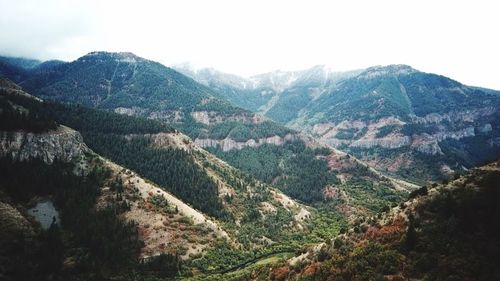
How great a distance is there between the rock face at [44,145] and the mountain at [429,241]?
400 feet

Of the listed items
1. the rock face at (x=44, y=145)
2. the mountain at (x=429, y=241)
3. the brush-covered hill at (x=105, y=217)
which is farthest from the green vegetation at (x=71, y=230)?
the mountain at (x=429, y=241)

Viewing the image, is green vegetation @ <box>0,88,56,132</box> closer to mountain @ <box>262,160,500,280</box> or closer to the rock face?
the rock face

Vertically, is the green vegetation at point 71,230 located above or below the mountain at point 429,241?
below

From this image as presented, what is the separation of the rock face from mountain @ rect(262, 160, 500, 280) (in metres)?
122

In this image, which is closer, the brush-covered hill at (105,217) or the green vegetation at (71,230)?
the green vegetation at (71,230)

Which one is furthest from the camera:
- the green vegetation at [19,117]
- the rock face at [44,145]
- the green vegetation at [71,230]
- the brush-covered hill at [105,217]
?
the green vegetation at [19,117]

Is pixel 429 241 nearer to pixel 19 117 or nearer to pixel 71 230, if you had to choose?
pixel 71 230

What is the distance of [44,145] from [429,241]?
150663 mm

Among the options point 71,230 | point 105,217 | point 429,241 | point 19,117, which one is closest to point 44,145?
point 19,117

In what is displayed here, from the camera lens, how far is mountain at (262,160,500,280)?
196ft

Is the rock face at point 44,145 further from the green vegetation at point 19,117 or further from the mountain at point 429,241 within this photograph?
the mountain at point 429,241

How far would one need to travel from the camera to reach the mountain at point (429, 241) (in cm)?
5969

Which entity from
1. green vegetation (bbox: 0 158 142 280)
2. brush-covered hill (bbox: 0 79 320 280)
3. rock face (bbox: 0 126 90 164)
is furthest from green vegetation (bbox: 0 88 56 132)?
green vegetation (bbox: 0 158 142 280)

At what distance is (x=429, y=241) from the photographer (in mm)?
65312
